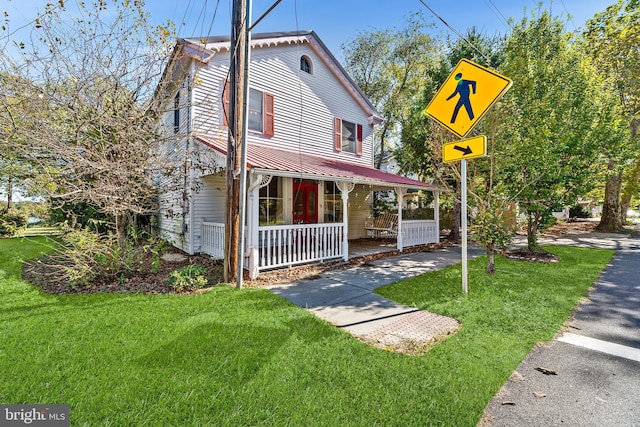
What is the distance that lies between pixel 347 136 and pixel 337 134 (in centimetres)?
84

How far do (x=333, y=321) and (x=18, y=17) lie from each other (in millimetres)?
8599

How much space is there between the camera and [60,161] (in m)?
6.34

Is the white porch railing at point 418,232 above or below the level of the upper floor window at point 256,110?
below

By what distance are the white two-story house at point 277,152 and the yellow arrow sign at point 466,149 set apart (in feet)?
9.69

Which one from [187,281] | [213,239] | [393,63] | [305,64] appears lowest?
[187,281]

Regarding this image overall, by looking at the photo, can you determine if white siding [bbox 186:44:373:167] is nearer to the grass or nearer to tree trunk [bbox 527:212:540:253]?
the grass

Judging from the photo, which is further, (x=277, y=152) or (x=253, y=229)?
(x=277, y=152)

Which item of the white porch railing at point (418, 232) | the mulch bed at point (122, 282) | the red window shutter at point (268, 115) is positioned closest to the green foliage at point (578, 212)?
the white porch railing at point (418, 232)

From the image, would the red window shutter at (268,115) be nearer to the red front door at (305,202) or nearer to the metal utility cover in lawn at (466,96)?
the red front door at (305,202)

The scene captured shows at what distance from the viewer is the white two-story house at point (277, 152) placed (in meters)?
7.46

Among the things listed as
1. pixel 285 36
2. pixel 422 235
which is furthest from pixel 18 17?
pixel 422 235

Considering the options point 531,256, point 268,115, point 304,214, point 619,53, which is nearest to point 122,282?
point 304,214

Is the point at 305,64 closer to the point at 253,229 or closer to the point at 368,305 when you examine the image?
the point at 253,229

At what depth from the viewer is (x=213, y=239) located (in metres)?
8.15
